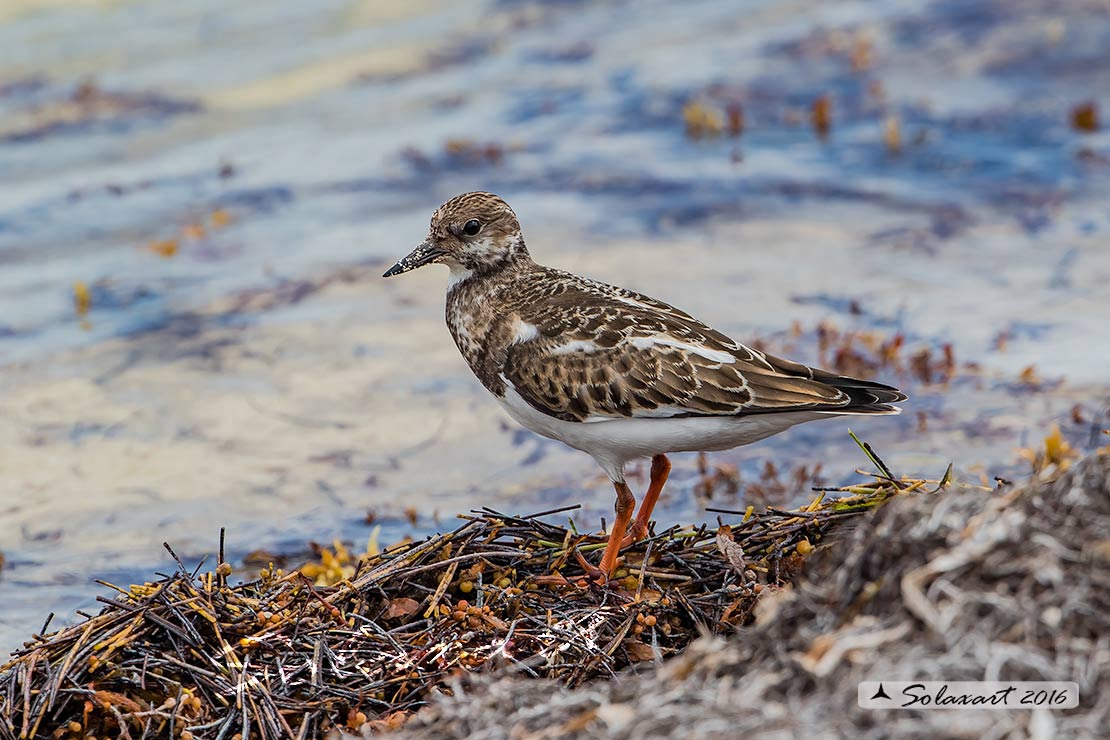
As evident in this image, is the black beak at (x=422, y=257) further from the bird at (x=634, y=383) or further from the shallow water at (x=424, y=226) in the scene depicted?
the shallow water at (x=424, y=226)

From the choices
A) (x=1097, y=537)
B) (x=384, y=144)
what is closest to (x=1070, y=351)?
(x=1097, y=537)

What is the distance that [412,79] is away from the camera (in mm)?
15484

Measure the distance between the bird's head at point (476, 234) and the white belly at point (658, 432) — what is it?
2.70 ft

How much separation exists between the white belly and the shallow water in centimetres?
213

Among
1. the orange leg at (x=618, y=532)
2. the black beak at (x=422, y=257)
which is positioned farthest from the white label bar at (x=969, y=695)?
the black beak at (x=422, y=257)

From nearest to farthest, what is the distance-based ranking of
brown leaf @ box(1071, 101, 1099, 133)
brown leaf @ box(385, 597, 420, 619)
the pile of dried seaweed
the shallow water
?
the pile of dried seaweed
brown leaf @ box(385, 597, 420, 619)
the shallow water
brown leaf @ box(1071, 101, 1099, 133)

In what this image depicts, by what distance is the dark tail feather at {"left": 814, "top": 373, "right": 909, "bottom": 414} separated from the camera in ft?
18.2

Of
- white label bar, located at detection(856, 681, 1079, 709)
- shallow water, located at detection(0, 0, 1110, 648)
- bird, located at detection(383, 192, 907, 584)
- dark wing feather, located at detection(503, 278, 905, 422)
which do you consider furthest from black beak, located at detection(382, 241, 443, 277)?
white label bar, located at detection(856, 681, 1079, 709)

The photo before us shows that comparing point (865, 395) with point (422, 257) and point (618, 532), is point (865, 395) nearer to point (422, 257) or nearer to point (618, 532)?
point (618, 532)

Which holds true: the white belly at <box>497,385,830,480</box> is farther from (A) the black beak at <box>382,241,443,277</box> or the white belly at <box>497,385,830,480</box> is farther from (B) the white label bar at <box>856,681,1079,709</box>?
(B) the white label bar at <box>856,681,1079,709</box>

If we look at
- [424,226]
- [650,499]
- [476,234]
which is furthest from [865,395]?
[424,226]

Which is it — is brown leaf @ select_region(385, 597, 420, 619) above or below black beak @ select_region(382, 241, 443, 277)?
below

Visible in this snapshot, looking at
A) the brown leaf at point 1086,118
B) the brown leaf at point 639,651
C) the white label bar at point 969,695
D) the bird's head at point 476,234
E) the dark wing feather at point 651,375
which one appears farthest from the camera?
the brown leaf at point 1086,118

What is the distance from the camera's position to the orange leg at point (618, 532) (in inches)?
203
